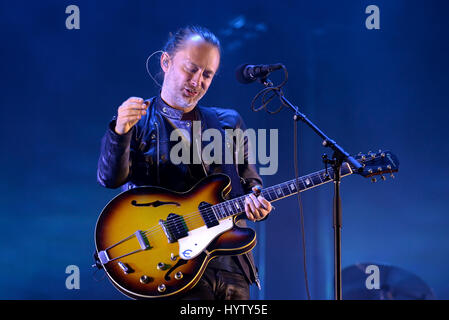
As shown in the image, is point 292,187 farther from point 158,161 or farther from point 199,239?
point 158,161

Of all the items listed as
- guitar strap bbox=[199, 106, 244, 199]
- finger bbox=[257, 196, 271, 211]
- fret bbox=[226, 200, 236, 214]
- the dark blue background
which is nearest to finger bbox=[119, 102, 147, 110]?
guitar strap bbox=[199, 106, 244, 199]

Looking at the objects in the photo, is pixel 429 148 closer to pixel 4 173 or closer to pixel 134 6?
pixel 134 6

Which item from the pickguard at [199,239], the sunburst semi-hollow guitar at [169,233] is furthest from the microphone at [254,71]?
the pickguard at [199,239]

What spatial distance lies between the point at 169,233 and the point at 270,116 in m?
1.85

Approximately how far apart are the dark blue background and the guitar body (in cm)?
124

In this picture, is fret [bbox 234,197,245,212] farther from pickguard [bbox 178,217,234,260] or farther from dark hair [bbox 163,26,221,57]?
dark hair [bbox 163,26,221,57]

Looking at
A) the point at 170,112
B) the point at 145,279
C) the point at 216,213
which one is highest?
the point at 170,112

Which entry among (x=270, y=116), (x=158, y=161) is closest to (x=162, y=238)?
(x=158, y=161)

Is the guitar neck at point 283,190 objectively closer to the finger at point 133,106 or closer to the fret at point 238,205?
the fret at point 238,205

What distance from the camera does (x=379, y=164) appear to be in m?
2.27

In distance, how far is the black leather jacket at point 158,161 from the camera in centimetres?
219

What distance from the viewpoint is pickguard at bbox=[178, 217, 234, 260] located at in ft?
7.09

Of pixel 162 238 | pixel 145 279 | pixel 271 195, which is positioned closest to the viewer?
pixel 145 279
